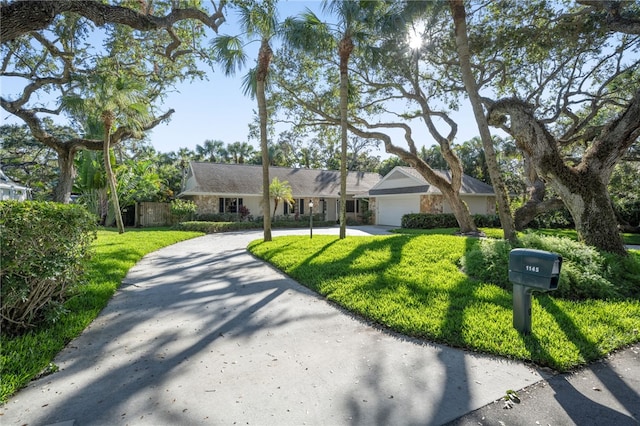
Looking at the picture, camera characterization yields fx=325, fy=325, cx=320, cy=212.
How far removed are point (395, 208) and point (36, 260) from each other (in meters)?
22.3

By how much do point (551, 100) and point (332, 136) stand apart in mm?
11860

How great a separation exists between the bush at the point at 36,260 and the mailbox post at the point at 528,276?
5334 millimetres

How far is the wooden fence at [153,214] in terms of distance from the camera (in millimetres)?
23469

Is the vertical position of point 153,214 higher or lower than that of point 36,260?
higher

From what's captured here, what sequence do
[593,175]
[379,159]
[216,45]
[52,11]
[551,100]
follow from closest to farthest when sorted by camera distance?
[52,11]
[593,175]
[216,45]
[551,100]
[379,159]

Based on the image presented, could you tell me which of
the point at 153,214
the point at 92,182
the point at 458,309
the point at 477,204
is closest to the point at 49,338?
the point at 458,309

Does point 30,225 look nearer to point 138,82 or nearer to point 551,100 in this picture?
point 138,82

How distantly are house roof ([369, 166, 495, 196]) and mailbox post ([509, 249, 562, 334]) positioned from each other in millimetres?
17587

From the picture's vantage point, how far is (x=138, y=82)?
13.7 metres

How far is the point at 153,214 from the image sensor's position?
2373 cm

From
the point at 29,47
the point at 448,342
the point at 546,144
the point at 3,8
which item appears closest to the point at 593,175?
the point at 546,144

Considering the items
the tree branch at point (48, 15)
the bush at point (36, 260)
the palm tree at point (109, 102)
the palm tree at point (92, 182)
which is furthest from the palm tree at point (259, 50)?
the palm tree at point (92, 182)

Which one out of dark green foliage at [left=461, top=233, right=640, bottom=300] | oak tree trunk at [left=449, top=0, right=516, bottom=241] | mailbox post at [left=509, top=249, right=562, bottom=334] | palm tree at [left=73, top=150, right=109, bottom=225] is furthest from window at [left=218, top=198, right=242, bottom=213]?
mailbox post at [left=509, top=249, right=562, bottom=334]

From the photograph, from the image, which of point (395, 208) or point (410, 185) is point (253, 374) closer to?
point (410, 185)
